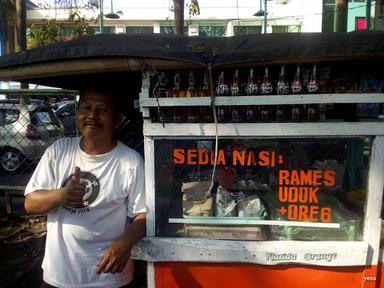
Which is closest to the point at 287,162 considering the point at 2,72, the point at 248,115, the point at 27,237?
the point at 248,115

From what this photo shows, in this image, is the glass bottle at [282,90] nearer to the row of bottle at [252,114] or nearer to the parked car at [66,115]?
the row of bottle at [252,114]

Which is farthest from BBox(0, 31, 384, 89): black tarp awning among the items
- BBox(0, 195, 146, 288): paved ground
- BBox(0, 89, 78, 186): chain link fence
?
BBox(0, 89, 78, 186): chain link fence

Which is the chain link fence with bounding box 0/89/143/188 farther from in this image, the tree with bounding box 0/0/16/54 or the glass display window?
the tree with bounding box 0/0/16/54

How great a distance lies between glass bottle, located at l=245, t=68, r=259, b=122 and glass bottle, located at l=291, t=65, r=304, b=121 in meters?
0.17

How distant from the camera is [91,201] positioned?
74.4 inches

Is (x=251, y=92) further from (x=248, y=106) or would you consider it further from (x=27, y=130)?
(x=27, y=130)

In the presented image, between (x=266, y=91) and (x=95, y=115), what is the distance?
818 millimetres

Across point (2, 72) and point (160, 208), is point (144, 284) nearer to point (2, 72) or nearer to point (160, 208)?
point (160, 208)

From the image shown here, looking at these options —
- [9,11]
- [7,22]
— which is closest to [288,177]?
[7,22]

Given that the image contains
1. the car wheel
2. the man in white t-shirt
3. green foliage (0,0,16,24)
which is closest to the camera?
the man in white t-shirt

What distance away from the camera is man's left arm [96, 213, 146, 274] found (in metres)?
1.75

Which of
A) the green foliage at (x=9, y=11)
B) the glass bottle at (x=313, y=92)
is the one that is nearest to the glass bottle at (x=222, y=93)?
the glass bottle at (x=313, y=92)

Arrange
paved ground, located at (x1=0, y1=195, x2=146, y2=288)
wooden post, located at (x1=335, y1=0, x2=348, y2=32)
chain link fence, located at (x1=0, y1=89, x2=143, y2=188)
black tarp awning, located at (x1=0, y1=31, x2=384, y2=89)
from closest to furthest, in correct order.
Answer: black tarp awning, located at (x1=0, y1=31, x2=384, y2=89) < paved ground, located at (x1=0, y1=195, x2=146, y2=288) < wooden post, located at (x1=335, y1=0, x2=348, y2=32) < chain link fence, located at (x1=0, y1=89, x2=143, y2=188)

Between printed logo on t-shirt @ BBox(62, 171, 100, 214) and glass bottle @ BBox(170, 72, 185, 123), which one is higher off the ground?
glass bottle @ BBox(170, 72, 185, 123)
